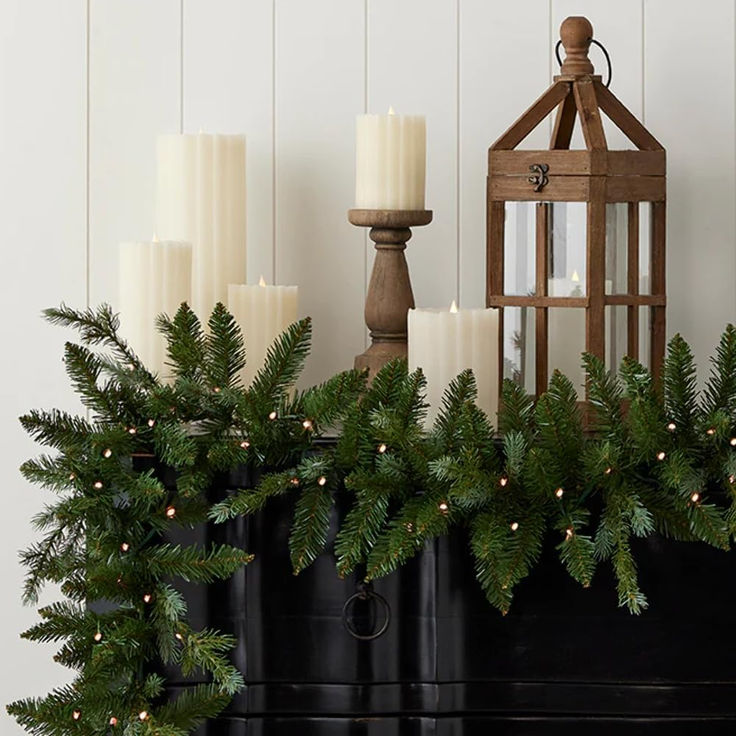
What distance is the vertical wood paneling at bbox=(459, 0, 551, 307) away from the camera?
1345mm

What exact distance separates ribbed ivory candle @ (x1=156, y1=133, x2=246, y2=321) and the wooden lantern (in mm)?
286

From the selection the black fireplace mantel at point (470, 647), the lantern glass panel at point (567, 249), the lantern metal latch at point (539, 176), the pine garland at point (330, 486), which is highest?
the lantern metal latch at point (539, 176)

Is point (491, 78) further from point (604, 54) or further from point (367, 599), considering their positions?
point (367, 599)

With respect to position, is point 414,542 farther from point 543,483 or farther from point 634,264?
point 634,264

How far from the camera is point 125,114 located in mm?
1370

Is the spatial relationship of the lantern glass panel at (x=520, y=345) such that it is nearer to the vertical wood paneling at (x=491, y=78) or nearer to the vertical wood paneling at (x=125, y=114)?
the vertical wood paneling at (x=491, y=78)

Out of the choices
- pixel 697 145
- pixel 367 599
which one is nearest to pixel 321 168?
pixel 697 145

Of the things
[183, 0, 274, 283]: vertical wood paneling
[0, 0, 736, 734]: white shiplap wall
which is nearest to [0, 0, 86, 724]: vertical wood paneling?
[0, 0, 736, 734]: white shiplap wall

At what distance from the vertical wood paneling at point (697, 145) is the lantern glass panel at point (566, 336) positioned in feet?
0.66

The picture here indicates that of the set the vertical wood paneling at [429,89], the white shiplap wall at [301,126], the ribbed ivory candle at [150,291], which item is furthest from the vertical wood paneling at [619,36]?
the ribbed ivory candle at [150,291]

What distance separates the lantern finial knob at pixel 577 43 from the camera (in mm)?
1199

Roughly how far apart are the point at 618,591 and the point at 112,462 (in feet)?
1.46

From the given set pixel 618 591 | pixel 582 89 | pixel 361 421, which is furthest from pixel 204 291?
pixel 618 591

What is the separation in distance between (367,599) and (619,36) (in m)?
0.72
